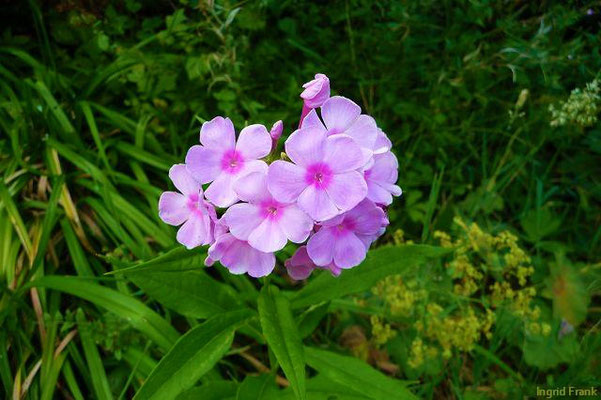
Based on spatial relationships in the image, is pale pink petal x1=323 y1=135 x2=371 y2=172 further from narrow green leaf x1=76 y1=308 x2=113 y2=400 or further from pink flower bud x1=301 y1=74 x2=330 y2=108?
narrow green leaf x1=76 y1=308 x2=113 y2=400

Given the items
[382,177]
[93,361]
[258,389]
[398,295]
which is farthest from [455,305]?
[93,361]

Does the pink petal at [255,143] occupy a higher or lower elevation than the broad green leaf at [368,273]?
higher

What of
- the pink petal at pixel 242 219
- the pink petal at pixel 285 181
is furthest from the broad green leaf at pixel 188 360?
the pink petal at pixel 285 181

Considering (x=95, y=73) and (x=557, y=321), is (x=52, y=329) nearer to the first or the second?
(x=95, y=73)

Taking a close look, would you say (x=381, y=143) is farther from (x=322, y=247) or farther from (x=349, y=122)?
(x=322, y=247)

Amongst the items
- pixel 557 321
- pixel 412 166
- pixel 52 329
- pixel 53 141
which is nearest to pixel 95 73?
pixel 53 141

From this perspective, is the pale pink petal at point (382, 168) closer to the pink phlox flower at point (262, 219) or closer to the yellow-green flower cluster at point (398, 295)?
the pink phlox flower at point (262, 219)
